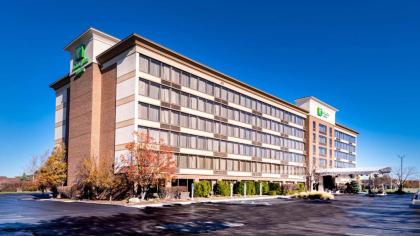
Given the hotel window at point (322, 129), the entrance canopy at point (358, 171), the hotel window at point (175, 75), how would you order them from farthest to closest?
the hotel window at point (322, 129), the entrance canopy at point (358, 171), the hotel window at point (175, 75)

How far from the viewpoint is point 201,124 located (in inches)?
2053

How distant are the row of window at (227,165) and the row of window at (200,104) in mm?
6820

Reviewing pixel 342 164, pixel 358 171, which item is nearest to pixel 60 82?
pixel 358 171

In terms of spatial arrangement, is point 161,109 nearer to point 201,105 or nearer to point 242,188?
point 201,105

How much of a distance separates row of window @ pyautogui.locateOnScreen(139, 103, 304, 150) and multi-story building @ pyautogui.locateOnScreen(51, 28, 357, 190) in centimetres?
12

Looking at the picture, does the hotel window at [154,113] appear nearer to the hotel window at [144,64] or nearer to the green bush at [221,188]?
the hotel window at [144,64]

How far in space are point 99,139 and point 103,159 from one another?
3.95 m

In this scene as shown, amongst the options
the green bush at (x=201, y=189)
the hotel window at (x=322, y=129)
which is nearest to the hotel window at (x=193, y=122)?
the green bush at (x=201, y=189)

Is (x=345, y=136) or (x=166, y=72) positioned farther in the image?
(x=345, y=136)

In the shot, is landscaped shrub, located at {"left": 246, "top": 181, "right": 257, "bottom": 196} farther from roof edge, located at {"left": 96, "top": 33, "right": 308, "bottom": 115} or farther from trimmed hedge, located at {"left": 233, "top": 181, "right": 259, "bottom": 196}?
roof edge, located at {"left": 96, "top": 33, "right": 308, "bottom": 115}

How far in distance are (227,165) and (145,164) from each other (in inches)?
856

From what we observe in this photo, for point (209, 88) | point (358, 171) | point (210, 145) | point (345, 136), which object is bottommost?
point (358, 171)

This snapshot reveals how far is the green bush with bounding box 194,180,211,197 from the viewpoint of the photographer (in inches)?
1836

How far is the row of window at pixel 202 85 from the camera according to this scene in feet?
147
